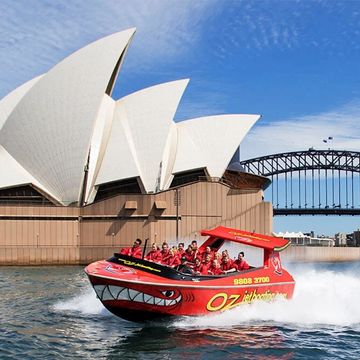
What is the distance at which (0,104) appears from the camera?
49531mm

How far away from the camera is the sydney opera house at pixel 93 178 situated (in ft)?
147

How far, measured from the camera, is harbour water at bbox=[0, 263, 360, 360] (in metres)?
12.5

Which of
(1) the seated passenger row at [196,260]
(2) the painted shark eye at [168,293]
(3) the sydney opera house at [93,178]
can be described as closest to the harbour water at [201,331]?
(2) the painted shark eye at [168,293]

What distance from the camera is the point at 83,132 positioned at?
45625mm

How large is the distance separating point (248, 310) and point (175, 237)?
29.7 meters

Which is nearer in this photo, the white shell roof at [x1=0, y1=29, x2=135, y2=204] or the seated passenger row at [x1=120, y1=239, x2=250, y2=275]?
the seated passenger row at [x1=120, y1=239, x2=250, y2=275]

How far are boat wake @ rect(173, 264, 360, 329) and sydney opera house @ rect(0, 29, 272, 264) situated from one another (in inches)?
1026

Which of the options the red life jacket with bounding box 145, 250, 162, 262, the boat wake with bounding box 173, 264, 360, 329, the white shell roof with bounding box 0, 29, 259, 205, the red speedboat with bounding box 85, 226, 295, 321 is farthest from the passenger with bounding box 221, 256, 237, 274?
the white shell roof with bounding box 0, 29, 259, 205

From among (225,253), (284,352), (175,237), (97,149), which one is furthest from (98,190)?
(284,352)

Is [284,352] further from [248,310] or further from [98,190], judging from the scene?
[98,190]

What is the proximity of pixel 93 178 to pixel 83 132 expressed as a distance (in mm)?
3831

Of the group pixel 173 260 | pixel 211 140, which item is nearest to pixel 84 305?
pixel 173 260

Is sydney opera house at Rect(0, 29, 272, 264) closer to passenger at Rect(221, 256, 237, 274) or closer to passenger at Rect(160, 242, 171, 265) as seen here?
passenger at Rect(160, 242, 171, 265)

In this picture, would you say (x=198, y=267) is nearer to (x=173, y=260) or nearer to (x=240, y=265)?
(x=173, y=260)
